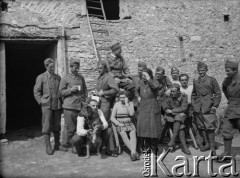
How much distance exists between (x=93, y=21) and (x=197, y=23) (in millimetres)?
2978

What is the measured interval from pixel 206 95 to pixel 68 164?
2.93 meters

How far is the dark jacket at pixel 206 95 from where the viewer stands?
17.4 feet

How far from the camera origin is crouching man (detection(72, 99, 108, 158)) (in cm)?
492

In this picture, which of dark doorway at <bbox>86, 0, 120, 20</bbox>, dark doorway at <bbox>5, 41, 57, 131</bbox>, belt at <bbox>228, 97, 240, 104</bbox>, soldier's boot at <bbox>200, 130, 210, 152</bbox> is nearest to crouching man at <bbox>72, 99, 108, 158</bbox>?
soldier's boot at <bbox>200, 130, 210, 152</bbox>

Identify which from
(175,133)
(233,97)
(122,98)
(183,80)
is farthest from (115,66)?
(233,97)

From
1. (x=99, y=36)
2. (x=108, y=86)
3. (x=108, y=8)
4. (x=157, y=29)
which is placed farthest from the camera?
(x=108, y=8)

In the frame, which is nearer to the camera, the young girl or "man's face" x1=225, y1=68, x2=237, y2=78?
"man's face" x1=225, y1=68, x2=237, y2=78

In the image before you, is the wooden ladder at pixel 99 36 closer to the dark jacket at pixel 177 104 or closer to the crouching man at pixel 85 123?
the crouching man at pixel 85 123

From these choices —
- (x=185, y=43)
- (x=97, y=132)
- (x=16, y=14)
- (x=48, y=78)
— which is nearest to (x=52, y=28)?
(x=16, y=14)

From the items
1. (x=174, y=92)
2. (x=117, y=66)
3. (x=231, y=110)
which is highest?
(x=117, y=66)

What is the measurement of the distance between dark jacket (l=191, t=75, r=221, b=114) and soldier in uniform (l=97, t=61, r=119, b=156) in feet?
5.41

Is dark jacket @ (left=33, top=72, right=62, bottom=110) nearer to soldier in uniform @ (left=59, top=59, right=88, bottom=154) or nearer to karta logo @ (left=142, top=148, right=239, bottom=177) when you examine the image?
soldier in uniform @ (left=59, top=59, right=88, bottom=154)

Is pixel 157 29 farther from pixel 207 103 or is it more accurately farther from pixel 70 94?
pixel 70 94

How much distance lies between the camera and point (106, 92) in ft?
17.4
